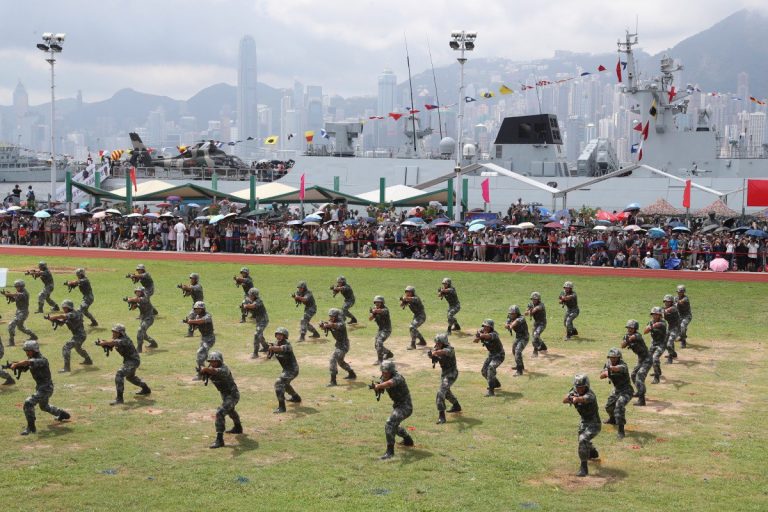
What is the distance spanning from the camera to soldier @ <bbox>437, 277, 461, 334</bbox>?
2592 centimetres

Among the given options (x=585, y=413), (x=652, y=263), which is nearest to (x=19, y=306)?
(x=585, y=413)

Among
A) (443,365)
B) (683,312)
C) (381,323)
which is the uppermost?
(683,312)

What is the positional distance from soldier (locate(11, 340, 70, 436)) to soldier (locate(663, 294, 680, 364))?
14189 mm

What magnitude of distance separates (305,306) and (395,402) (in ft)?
30.8

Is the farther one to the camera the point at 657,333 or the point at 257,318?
the point at 257,318

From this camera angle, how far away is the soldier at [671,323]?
23.1 metres

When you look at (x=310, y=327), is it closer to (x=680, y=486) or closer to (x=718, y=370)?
(x=718, y=370)

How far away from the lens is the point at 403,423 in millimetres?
17938

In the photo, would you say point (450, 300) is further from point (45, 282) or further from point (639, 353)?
point (45, 282)

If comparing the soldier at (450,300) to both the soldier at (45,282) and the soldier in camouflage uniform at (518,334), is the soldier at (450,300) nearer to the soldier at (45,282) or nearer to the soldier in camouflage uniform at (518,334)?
Result: the soldier in camouflage uniform at (518,334)

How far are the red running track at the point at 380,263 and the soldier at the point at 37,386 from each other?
24032mm

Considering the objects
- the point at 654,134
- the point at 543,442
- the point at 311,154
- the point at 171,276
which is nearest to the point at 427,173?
the point at 311,154

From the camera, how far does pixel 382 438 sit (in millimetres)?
16844

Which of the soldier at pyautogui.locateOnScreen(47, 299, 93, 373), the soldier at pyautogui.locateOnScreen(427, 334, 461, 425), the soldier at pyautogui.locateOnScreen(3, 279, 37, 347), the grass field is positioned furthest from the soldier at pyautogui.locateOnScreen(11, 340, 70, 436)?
the soldier at pyautogui.locateOnScreen(3, 279, 37, 347)
